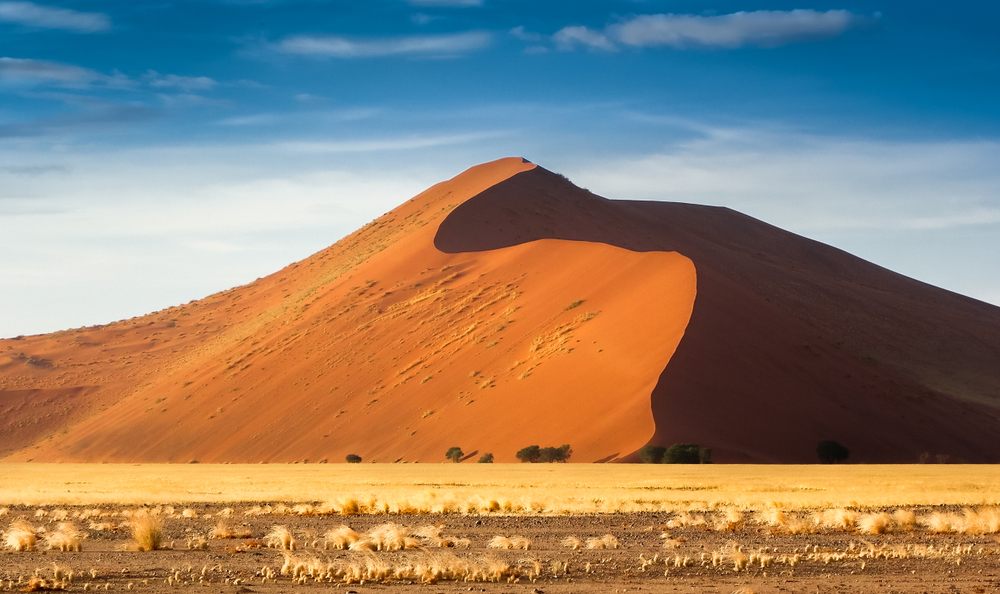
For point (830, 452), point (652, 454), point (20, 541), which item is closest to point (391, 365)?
point (652, 454)

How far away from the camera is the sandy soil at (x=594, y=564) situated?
10.9 metres

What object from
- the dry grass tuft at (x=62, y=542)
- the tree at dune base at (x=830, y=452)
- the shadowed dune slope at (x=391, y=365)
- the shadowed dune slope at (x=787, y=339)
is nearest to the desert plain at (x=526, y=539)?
the dry grass tuft at (x=62, y=542)

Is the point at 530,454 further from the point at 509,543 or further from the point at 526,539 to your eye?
the point at 509,543

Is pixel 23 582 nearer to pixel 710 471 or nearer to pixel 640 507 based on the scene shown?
pixel 640 507

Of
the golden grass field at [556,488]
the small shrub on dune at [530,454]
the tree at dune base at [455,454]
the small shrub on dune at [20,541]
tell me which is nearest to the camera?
the small shrub on dune at [20,541]

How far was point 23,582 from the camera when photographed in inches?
423

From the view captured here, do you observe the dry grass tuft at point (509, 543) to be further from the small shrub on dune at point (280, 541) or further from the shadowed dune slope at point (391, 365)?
the shadowed dune slope at point (391, 365)

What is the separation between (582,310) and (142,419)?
103 ft

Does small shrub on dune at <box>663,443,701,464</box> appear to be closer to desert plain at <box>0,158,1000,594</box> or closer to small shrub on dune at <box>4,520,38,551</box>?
desert plain at <box>0,158,1000,594</box>

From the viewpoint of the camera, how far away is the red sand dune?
4412 cm

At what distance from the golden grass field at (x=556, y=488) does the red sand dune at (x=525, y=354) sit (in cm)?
648

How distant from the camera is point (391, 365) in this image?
58219 mm

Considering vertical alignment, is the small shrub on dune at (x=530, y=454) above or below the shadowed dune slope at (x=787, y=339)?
below

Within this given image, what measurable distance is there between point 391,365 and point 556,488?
32.4 meters
